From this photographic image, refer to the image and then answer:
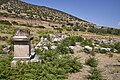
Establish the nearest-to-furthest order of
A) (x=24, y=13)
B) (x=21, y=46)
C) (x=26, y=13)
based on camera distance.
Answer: (x=21, y=46)
(x=24, y=13)
(x=26, y=13)

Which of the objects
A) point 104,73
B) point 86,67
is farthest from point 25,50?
point 104,73

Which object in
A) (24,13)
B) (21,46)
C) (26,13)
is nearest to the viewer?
(21,46)

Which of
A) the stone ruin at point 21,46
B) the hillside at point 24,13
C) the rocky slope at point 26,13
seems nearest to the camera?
the stone ruin at point 21,46

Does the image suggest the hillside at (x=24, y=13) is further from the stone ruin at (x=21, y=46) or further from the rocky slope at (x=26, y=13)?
the stone ruin at (x=21, y=46)

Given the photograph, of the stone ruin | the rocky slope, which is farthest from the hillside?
the stone ruin

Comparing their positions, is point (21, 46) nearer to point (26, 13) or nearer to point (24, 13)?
point (24, 13)

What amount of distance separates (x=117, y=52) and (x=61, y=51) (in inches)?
202

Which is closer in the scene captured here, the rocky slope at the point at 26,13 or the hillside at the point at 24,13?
the rocky slope at the point at 26,13

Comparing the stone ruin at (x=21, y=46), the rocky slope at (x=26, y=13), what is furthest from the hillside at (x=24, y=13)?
the stone ruin at (x=21, y=46)

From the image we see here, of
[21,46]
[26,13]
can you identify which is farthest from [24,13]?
[21,46]

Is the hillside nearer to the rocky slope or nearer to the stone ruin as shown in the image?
the rocky slope

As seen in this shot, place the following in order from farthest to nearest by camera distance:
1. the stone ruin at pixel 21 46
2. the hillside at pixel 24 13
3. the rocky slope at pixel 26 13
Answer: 1. the hillside at pixel 24 13
2. the rocky slope at pixel 26 13
3. the stone ruin at pixel 21 46

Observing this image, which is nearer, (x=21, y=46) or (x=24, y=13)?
(x=21, y=46)

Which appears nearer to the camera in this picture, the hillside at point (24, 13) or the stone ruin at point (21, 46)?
Answer: the stone ruin at point (21, 46)
